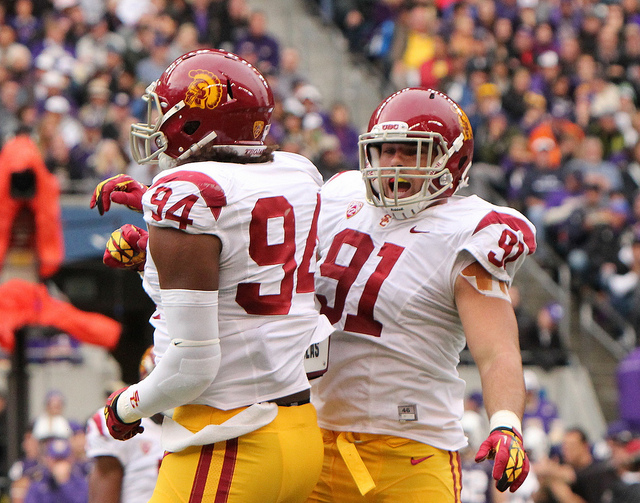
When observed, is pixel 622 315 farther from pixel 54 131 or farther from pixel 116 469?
pixel 116 469

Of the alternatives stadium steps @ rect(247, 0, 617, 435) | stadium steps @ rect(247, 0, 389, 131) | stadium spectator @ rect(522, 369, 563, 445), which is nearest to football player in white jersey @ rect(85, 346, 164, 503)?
stadium spectator @ rect(522, 369, 563, 445)

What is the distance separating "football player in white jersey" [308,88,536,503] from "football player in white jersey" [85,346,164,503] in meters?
1.18

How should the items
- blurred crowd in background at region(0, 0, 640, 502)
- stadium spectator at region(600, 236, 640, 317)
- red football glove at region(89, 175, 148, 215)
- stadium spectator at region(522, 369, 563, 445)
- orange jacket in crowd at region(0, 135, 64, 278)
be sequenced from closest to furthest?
red football glove at region(89, 175, 148, 215), orange jacket in crowd at region(0, 135, 64, 278), stadium spectator at region(522, 369, 563, 445), blurred crowd in background at region(0, 0, 640, 502), stadium spectator at region(600, 236, 640, 317)

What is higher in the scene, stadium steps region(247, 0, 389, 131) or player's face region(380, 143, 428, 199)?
player's face region(380, 143, 428, 199)

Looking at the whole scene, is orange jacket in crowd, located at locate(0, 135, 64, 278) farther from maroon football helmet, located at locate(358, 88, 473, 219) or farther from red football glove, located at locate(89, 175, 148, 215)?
maroon football helmet, located at locate(358, 88, 473, 219)

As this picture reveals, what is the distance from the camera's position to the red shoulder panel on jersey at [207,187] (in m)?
2.71

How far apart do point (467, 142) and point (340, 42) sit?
9.83m

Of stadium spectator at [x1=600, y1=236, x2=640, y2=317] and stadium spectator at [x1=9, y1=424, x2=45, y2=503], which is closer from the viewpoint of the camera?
stadium spectator at [x1=9, y1=424, x2=45, y2=503]

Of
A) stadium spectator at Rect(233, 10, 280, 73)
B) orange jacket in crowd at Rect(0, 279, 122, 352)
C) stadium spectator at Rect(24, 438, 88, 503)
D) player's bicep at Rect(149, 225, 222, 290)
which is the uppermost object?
player's bicep at Rect(149, 225, 222, 290)

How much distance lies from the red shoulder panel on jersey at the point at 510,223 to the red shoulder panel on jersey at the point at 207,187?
2.74 ft

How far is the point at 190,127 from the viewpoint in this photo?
115 inches

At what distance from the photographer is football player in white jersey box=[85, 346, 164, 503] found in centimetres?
427

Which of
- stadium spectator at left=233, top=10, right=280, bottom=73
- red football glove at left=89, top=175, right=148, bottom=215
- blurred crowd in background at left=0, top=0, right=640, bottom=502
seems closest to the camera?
red football glove at left=89, top=175, right=148, bottom=215

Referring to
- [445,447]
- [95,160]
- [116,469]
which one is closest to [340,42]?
[95,160]
